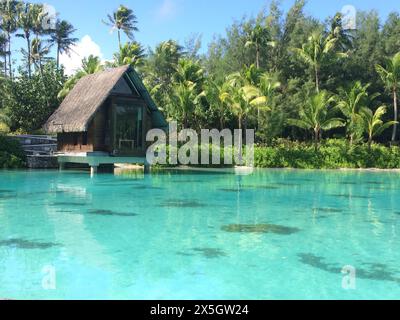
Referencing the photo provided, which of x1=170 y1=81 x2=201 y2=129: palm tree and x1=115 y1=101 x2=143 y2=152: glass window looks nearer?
x1=115 y1=101 x2=143 y2=152: glass window

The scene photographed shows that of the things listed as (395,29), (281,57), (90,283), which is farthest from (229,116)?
(90,283)

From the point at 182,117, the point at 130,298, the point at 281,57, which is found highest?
the point at 281,57

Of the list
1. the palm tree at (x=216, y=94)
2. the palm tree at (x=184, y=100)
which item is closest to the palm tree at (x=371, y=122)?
the palm tree at (x=216, y=94)

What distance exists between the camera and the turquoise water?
4.62 metres

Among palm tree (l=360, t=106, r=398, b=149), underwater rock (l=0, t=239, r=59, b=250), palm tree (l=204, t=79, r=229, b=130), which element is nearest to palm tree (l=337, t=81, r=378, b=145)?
palm tree (l=360, t=106, r=398, b=149)

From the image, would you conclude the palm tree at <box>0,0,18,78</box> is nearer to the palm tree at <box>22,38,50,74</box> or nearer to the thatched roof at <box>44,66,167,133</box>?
the palm tree at <box>22,38,50,74</box>

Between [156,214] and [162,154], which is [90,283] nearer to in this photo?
[156,214]

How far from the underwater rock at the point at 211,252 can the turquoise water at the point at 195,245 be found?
0.04 ft

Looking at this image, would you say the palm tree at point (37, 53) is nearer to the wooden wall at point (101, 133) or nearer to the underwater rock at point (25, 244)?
the wooden wall at point (101, 133)

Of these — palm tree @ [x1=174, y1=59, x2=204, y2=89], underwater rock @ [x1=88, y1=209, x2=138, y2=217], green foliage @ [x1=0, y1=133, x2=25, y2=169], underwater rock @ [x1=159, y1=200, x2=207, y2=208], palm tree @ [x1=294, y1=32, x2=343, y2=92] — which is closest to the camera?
underwater rock @ [x1=88, y1=209, x2=138, y2=217]

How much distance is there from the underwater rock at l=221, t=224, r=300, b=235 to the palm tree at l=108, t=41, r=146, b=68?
1062 inches
